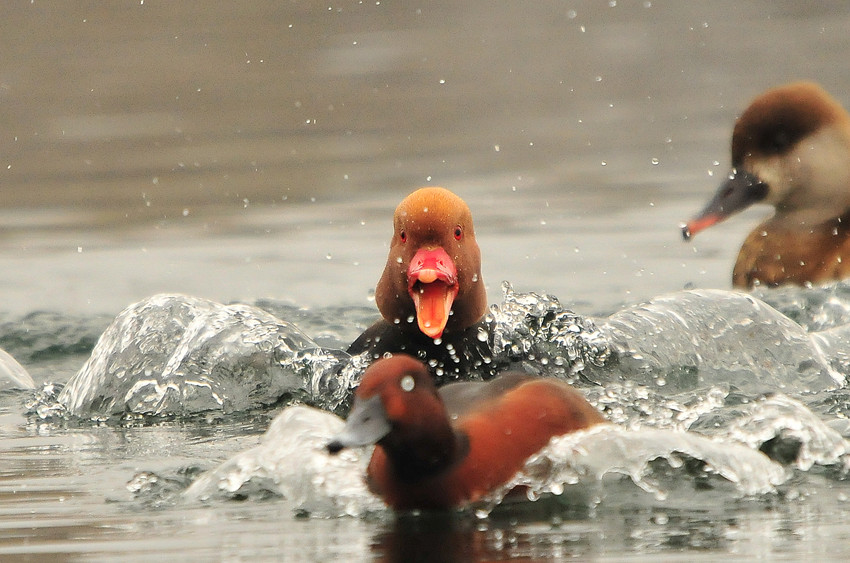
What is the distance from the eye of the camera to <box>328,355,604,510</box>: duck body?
3840mm

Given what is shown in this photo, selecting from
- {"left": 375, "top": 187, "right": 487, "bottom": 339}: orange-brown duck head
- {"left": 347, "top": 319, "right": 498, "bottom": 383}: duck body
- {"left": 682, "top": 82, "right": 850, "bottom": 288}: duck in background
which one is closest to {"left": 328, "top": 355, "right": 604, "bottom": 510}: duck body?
{"left": 375, "top": 187, "right": 487, "bottom": 339}: orange-brown duck head

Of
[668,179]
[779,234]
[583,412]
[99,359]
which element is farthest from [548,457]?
[668,179]

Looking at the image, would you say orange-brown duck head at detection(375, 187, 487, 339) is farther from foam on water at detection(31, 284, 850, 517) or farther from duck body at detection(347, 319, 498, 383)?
foam on water at detection(31, 284, 850, 517)

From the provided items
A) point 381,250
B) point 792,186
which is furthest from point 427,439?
point 381,250

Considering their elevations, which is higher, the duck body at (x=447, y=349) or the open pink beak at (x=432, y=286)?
the open pink beak at (x=432, y=286)

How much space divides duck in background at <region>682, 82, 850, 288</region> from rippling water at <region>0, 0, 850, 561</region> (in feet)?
0.98

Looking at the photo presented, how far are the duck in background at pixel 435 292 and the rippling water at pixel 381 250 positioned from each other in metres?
0.26

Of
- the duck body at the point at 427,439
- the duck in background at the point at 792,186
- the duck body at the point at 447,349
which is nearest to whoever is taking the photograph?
the duck body at the point at 427,439

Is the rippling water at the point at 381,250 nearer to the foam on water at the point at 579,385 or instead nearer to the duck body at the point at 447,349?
the foam on water at the point at 579,385

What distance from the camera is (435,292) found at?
5.29m

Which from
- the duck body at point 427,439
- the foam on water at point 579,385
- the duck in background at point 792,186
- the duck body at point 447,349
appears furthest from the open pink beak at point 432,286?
the duck in background at point 792,186

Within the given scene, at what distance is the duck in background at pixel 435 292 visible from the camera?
208 inches

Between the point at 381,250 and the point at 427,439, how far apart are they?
16.8 ft

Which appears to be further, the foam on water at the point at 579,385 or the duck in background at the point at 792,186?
the duck in background at the point at 792,186
